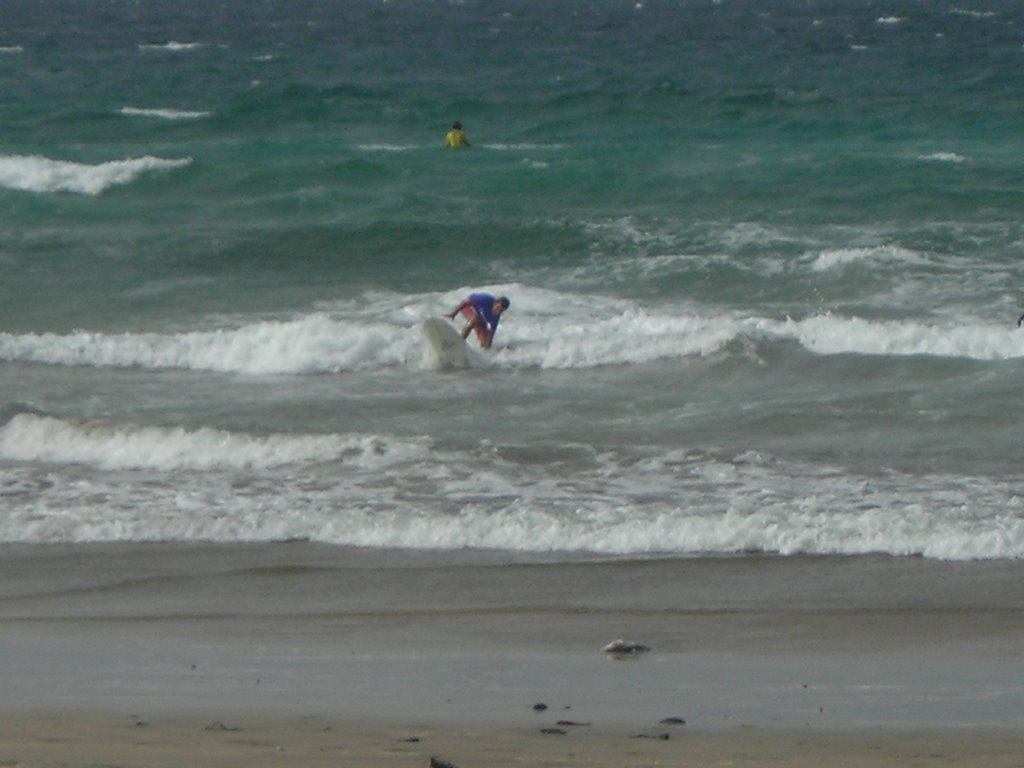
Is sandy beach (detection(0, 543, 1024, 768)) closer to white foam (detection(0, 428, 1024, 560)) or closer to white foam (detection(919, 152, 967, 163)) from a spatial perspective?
white foam (detection(0, 428, 1024, 560))

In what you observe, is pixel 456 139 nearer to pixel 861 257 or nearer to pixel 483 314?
pixel 861 257

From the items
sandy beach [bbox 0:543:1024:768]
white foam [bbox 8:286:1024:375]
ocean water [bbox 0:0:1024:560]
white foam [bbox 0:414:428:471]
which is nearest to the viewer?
sandy beach [bbox 0:543:1024:768]

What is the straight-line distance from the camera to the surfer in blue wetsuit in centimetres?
1762

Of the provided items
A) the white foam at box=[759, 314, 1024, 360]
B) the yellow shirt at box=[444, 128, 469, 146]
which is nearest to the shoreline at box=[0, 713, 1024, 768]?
the white foam at box=[759, 314, 1024, 360]

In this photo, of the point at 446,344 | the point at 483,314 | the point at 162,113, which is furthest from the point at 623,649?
the point at 162,113

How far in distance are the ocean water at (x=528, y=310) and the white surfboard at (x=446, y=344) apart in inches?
5.0

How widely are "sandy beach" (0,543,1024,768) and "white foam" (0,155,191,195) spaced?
57.4 ft

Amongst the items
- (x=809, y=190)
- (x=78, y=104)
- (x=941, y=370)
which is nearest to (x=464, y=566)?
(x=941, y=370)

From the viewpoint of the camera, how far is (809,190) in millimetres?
26016

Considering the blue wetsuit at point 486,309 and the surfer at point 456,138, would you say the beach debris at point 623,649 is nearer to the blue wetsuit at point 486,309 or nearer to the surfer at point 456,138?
the blue wetsuit at point 486,309

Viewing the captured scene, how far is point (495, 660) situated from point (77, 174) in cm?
2136

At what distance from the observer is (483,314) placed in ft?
58.1

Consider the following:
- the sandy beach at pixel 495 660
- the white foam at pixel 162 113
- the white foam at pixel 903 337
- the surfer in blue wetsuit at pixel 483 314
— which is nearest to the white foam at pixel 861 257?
the white foam at pixel 903 337

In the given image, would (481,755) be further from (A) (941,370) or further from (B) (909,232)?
(B) (909,232)
